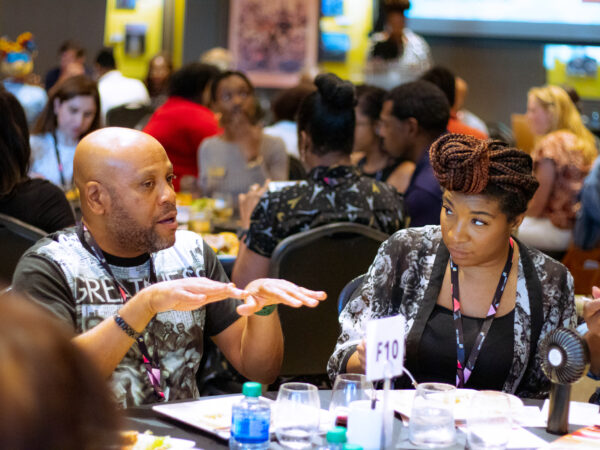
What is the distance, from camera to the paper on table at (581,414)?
2020mm

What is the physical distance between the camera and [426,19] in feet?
32.7

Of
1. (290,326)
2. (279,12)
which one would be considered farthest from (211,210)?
(279,12)

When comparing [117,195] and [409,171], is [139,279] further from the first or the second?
[409,171]

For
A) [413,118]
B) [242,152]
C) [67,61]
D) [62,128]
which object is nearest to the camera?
[413,118]

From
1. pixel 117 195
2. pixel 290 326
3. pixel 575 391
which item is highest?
pixel 117 195

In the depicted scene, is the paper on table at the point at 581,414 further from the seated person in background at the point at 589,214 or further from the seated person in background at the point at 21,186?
the seated person in background at the point at 589,214

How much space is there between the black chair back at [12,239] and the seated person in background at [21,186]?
13.8 inches

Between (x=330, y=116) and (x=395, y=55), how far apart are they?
4297 millimetres

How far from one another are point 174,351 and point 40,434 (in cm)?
167

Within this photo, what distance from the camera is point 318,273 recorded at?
3166 millimetres

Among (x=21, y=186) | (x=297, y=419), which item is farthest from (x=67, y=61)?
(x=297, y=419)

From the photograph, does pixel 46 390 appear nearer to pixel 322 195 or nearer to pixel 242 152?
pixel 322 195

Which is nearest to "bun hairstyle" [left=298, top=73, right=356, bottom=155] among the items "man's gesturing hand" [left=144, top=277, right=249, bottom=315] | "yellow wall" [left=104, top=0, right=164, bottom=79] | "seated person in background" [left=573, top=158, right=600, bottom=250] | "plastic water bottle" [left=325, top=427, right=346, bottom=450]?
"man's gesturing hand" [left=144, top=277, right=249, bottom=315]

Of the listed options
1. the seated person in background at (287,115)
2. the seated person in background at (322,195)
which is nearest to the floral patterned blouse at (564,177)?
the seated person in background at (287,115)
